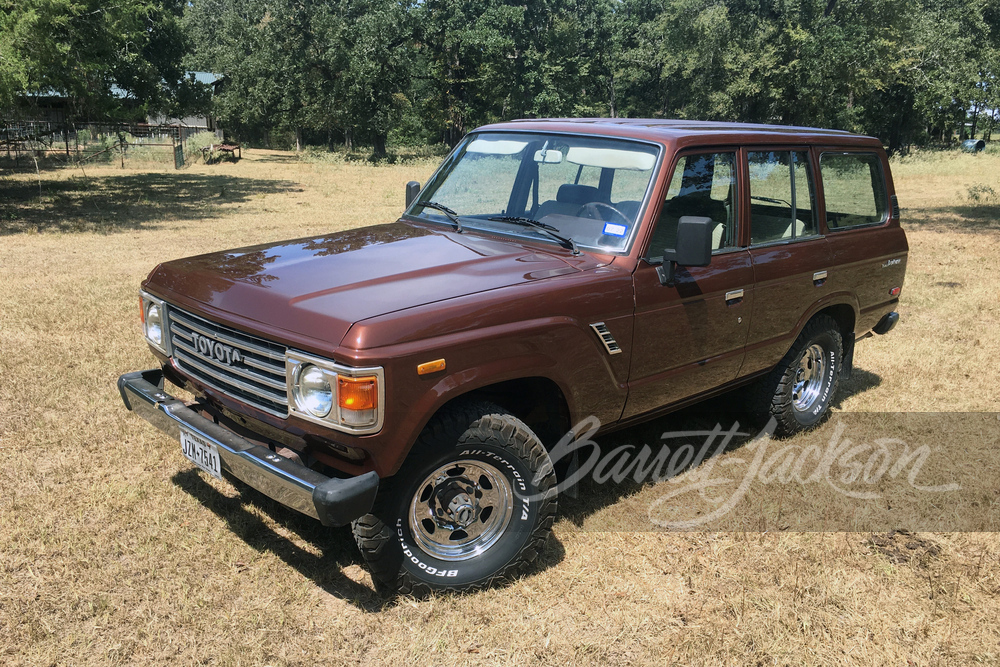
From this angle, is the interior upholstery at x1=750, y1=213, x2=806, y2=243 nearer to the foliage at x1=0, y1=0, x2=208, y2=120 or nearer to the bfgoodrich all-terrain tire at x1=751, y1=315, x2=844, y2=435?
the bfgoodrich all-terrain tire at x1=751, y1=315, x2=844, y2=435

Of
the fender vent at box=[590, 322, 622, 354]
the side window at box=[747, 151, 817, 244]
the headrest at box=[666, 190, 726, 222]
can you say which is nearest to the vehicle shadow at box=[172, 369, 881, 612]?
the fender vent at box=[590, 322, 622, 354]

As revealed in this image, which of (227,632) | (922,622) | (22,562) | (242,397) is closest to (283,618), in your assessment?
(227,632)

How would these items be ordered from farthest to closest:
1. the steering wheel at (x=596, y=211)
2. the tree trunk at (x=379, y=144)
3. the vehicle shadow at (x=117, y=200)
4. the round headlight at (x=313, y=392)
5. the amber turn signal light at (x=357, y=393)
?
1. the tree trunk at (x=379, y=144)
2. the vehicle shadow at (x=117, y=200)
3. the steering wheel at (x=596, y=211)
4. the round headlight at (x=313, y=392)
5. the amber turn signal light at (x=357, y=393)

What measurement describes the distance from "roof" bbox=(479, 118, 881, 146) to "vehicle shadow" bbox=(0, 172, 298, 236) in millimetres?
12003

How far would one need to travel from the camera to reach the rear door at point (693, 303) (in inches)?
154

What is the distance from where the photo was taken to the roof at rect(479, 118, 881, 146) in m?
4.16

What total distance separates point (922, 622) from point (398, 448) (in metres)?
2.49

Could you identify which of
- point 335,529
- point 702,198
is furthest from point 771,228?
point 335,529

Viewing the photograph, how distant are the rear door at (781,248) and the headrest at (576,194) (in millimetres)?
951

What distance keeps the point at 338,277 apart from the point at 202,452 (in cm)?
95

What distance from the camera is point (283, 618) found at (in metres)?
3.33

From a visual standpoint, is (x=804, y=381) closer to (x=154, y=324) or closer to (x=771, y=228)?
(x=771, y=228)

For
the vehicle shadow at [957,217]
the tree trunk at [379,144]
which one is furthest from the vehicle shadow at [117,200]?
the tree trunk at [379,144]

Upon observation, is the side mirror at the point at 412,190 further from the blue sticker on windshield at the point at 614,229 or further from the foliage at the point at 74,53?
the foliage at the point at 74,53
